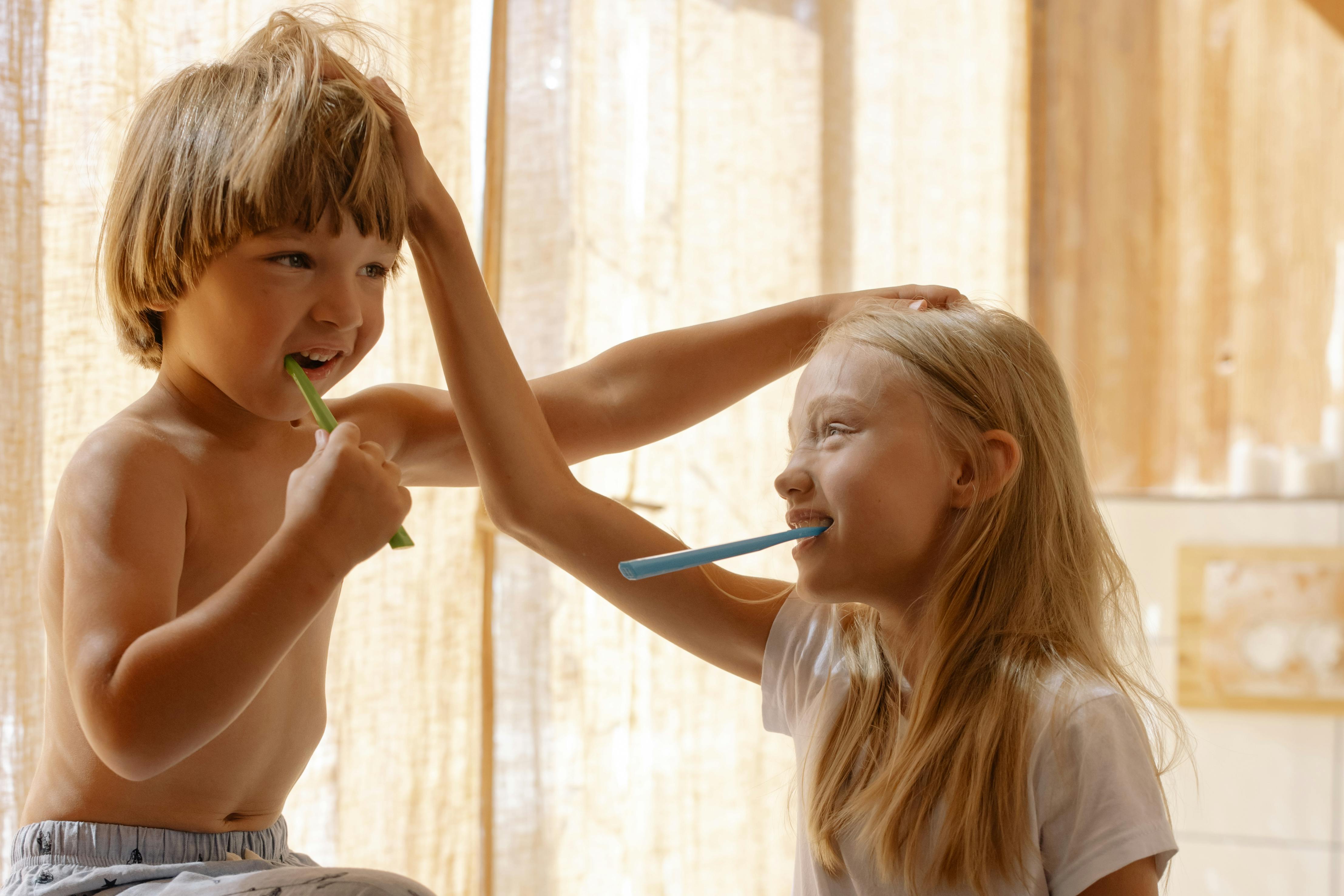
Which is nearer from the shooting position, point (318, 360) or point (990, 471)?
point (318, 360)

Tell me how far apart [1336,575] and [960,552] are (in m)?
1.35

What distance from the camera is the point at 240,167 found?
0.57 meters

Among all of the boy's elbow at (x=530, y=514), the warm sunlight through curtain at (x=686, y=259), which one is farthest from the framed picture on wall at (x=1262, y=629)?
the boy's elbow at (x=530, y=514)

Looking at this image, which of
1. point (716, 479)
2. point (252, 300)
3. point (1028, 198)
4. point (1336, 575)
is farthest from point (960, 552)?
point (1336, 575)

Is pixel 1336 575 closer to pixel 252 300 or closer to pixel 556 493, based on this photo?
pixel 556 493

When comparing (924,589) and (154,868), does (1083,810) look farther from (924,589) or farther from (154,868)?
(154,868)

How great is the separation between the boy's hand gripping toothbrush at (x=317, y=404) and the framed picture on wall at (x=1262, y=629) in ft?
5.19

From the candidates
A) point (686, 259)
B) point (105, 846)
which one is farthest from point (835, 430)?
point (686, 259)

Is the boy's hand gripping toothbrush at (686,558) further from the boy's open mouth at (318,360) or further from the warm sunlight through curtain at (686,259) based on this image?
the warm sunlight through curtain at (686,259)

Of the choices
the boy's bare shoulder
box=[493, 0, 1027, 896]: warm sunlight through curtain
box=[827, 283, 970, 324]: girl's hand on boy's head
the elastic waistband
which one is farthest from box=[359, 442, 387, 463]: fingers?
box=[493, 0, 1027, 896]: warm sunlight through curtain

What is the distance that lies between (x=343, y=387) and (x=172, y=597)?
377mm

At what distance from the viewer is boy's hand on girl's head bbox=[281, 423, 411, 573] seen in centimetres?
53

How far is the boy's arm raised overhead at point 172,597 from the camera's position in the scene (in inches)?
19.9

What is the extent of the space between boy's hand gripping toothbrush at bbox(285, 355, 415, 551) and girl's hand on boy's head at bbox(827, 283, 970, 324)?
365mm
